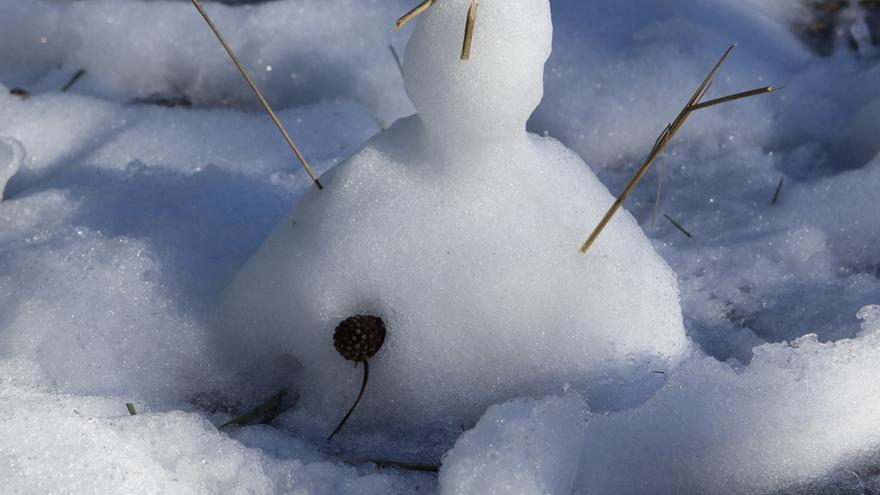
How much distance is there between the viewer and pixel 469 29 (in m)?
1.16

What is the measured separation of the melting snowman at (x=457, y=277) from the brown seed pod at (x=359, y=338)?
1.2 inches

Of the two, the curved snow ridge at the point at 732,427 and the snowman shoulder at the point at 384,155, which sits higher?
the snowman shoulder at the point at 384,155

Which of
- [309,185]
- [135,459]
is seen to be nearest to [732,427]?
[135,459]

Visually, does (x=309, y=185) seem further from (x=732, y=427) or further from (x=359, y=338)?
(x=732, y=427)

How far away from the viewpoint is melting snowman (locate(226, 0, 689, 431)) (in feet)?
4.21

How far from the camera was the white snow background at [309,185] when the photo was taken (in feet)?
3.86

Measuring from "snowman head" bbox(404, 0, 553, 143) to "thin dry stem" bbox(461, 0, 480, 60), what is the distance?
1 cm

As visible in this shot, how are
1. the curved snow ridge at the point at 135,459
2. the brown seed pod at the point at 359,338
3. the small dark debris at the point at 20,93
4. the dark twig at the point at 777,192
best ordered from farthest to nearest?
1. the small dark debris at the point at 20,93
2. the dark twig at the point at 777,192
3. the brown seed pod at the point at 359,338
4. the curved snow ridge at the point at 135,459

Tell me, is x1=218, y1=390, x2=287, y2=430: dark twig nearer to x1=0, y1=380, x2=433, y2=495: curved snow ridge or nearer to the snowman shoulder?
x1=0, y1=380, x2=433, y2=495: curved snow ridge

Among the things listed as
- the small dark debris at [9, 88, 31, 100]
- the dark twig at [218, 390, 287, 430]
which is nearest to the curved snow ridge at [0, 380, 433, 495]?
the dark twig at [218, 390, 287, 430]

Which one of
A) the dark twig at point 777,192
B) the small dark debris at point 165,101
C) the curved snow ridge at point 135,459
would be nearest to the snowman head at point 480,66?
the curved snow ridge at point 135,459

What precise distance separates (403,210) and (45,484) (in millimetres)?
569

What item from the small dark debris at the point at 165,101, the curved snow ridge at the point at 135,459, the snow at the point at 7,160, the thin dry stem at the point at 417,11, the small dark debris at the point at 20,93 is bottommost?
the small dark debris at the point at 165,101

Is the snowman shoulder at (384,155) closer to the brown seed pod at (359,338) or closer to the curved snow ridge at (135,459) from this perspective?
the brown seed pod at (359,338)
